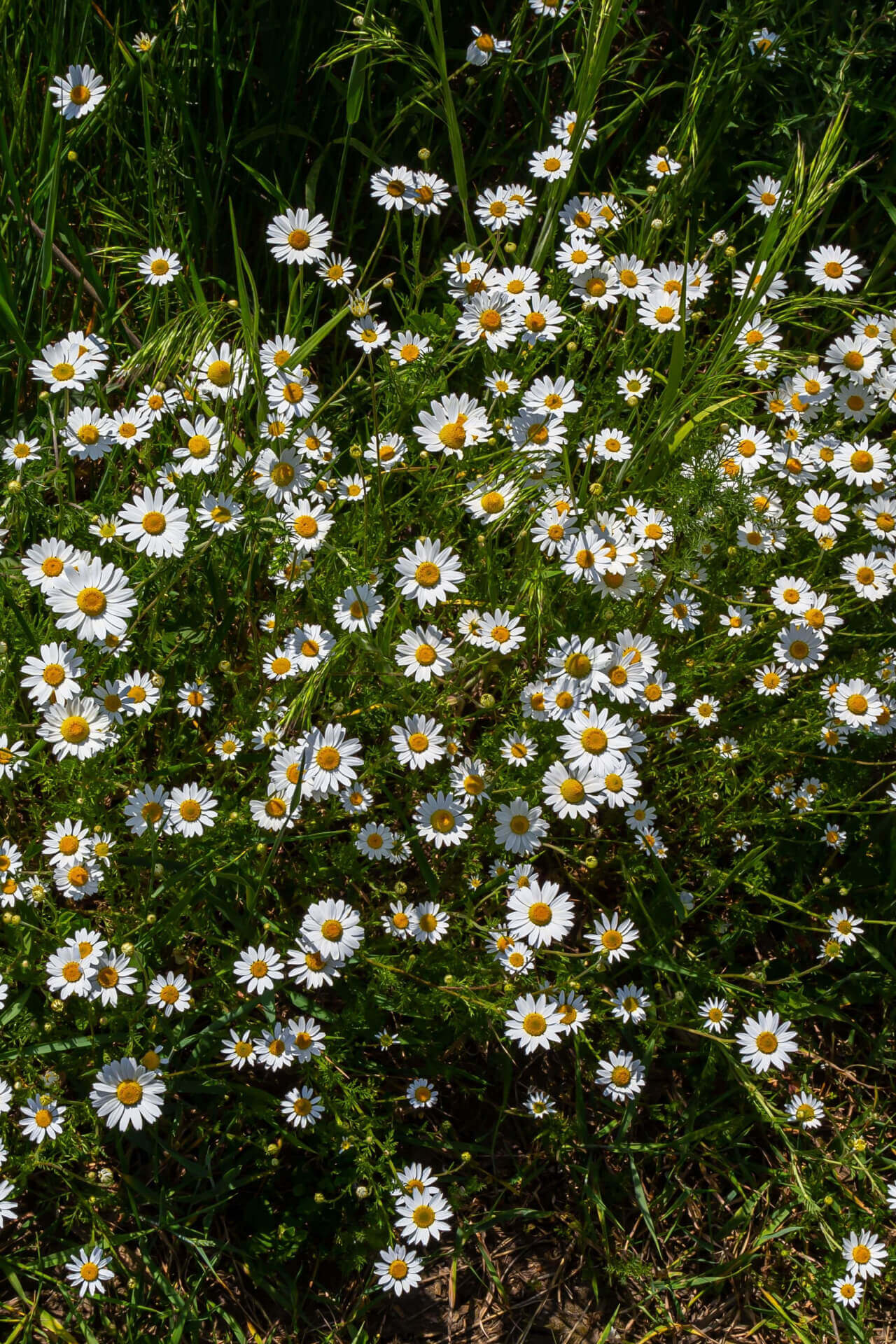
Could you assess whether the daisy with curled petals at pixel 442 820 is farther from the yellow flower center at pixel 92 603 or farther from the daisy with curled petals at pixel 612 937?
the yellow flower center at pixel 92 603

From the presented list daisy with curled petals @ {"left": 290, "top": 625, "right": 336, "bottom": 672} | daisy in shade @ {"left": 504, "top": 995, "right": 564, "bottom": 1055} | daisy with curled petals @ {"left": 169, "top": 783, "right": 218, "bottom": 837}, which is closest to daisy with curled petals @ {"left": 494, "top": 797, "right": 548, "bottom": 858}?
daisy in shade @ {"left": 504, "top": 995, "right": 564, "bottom": 1055}

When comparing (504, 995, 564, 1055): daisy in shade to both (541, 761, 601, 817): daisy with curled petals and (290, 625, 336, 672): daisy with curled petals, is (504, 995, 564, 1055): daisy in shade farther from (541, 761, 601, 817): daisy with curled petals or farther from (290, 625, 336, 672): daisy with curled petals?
(290, 625, 336, 672): daisy with curled petals

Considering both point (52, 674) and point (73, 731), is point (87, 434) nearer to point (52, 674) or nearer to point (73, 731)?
point (52, 674)

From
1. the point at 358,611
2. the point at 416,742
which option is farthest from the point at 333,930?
the point at 358,611

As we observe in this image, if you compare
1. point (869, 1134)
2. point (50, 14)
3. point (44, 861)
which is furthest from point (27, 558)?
point (869, 1134)

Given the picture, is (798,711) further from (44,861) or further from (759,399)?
(44,861)
